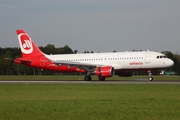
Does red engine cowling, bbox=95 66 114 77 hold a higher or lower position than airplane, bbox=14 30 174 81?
lower

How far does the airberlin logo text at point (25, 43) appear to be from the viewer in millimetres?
59938

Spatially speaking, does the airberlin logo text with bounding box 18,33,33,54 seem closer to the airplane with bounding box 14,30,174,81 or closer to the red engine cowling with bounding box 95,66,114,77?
the airplane with bounding box 14,30,174,81

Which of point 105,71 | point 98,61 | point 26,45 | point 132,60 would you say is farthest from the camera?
point 26,45

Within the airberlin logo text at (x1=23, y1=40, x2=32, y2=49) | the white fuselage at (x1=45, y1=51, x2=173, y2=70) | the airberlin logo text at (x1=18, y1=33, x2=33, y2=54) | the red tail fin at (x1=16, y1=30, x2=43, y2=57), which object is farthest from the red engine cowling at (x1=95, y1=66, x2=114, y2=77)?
the airberlin logo text at (x1=23, y1=40, x2=32, y2=49)

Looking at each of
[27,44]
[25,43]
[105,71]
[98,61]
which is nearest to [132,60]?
[105,71]

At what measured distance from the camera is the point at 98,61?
179 feet

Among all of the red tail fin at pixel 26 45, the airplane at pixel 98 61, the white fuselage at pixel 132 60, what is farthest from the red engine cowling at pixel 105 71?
the red tail fin at pixel 26 45

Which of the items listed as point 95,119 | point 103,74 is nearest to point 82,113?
point 95,119

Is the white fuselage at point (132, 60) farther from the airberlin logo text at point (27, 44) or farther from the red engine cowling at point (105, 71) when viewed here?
the airberlin logo text at point (27, 44)

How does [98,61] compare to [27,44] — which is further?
[27,44]

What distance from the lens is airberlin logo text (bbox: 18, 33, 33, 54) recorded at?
197 ft

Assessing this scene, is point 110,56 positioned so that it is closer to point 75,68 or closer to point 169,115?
point 75,68

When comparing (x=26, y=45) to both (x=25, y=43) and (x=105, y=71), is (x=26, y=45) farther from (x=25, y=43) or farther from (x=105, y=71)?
(x=105, y=71)

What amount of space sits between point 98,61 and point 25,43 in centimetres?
1305
